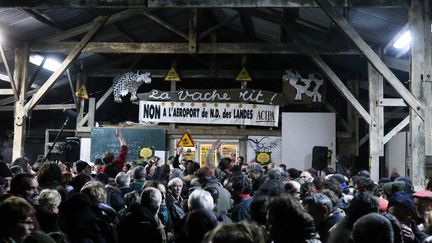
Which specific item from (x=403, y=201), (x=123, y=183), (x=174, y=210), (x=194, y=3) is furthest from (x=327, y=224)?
(x=194, y=3)

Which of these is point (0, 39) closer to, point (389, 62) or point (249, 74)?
point (249, 74)

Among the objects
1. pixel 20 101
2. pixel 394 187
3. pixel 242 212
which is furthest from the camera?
pixel 20 101

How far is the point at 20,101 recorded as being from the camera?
12.5 meters

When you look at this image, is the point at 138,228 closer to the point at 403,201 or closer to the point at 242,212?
the point at 242,212

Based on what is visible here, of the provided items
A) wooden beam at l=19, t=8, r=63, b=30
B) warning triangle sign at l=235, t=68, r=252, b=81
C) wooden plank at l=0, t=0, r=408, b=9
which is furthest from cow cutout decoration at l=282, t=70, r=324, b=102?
wooden plank at l=0, t=0, r=408, b=9

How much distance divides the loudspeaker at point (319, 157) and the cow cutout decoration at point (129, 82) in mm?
5801

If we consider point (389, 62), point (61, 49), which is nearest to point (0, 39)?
point (61, 49)

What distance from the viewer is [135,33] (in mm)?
15461

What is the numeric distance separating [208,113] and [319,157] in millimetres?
3756

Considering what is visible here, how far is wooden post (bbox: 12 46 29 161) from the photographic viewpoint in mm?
12211

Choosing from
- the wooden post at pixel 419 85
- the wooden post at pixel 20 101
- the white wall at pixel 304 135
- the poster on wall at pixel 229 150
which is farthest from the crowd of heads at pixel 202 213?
the poster on wall at pixel 229 150

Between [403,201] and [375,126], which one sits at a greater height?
[375,126]

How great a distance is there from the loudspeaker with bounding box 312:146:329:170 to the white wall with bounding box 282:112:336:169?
57 centimetres

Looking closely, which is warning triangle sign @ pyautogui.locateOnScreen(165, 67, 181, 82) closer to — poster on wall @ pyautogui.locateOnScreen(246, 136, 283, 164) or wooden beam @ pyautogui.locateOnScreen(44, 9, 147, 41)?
poster on wall @ pyautogui.locateOnScreen(246, 136, 283, 164)
